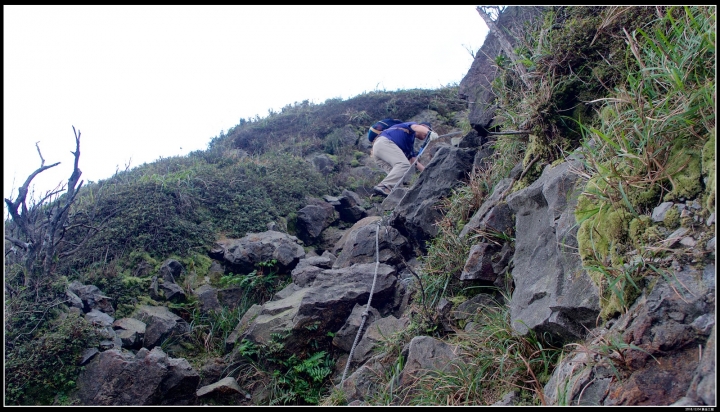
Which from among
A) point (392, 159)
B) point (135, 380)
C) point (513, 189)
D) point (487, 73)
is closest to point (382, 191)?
point (392, 159)

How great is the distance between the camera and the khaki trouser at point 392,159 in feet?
34.4

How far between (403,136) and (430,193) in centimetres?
420

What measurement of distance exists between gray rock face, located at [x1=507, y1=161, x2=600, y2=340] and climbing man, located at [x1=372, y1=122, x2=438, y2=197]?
20.9 feet

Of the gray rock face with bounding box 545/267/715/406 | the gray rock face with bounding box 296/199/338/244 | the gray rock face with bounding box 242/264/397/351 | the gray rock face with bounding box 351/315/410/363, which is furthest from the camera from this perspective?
the gray rock face with bounding box 296/199/338/244

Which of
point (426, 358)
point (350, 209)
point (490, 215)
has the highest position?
point (350, 209)

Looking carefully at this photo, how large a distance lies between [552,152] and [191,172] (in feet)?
27.6

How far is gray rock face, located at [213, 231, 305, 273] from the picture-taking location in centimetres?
773

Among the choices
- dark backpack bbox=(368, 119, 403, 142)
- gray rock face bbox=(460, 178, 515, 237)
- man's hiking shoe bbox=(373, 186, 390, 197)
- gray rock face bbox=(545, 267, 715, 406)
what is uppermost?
dark backpack bbox=(368, 119, 403, 142)

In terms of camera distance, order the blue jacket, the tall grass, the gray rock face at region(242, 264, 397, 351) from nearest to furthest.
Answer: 1. the tall grass
2. the gray rock face at region(242, 264, 397, 351)
3. the blue jacket

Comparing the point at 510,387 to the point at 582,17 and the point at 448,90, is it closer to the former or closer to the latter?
the point at 582,17

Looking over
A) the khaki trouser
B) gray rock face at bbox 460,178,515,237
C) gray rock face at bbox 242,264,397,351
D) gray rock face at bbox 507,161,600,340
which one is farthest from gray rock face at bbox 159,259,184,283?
gray rock face at bbox 507,161,600,340

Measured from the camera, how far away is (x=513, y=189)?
4637 millimetres

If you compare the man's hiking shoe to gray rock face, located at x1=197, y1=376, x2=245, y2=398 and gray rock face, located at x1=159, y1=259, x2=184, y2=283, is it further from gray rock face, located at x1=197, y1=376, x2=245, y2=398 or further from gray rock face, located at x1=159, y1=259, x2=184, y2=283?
gray rock face, located at x1=197, y1=376, x2=245, y2=398

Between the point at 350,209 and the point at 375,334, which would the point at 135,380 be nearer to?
the point at 375,334
